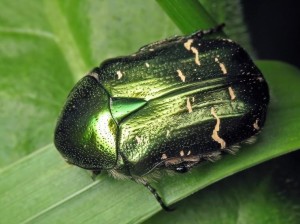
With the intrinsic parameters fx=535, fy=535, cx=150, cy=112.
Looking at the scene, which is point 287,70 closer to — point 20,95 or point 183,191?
point 183,191

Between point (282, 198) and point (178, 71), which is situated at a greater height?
point (178, 71)

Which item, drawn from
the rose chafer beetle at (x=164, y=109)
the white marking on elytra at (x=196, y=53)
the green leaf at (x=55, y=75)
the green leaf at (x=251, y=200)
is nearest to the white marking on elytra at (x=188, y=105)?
the rose chafer beetle at (x=164, y=109)

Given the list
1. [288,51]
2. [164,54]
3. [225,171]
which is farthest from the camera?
[288,51]

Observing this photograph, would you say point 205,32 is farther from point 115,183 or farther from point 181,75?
point 115,183

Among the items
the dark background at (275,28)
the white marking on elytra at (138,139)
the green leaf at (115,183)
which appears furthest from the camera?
A: the dark background at (275,28)

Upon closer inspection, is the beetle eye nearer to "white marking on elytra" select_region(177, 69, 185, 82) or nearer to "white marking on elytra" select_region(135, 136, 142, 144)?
"white marking on elytra" select_region(135, 136, 142, 144)

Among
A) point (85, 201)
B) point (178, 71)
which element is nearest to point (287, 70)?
point (178, 71)

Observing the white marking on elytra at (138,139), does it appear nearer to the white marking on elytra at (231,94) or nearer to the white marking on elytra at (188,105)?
the white marking on elytra at (188,105)
